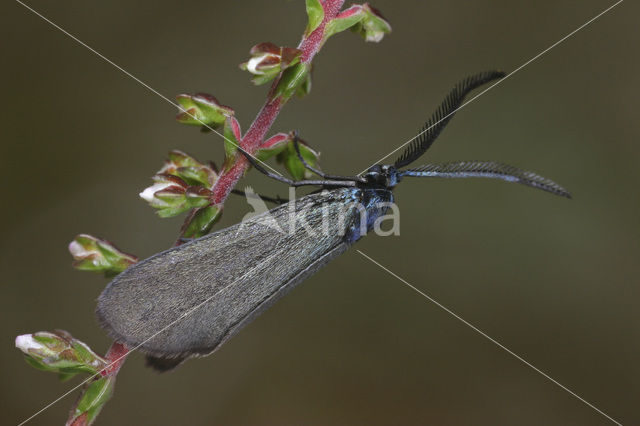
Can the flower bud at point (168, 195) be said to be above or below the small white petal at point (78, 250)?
above

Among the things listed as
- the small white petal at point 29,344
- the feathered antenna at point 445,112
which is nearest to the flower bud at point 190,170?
the small white petal at point 29,344

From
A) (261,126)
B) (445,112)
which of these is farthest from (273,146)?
(445,112)

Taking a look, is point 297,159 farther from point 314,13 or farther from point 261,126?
point 314,13

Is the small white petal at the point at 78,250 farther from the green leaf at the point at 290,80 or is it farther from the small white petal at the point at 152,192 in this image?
the green leaf at the point at 290,80

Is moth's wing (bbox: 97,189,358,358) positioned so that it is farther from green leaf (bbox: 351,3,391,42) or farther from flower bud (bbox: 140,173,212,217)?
green leaf (bbox: 351,3,391,42)

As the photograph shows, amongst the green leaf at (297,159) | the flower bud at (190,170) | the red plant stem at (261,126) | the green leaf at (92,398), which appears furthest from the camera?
the green leaf at (297,159)

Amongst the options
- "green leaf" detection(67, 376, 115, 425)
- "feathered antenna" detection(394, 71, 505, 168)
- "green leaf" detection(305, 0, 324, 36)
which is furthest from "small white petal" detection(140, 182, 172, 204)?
"feathered antenna" detection(394, 71, 505, 168)

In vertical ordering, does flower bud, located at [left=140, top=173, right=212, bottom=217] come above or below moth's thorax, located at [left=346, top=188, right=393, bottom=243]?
above
